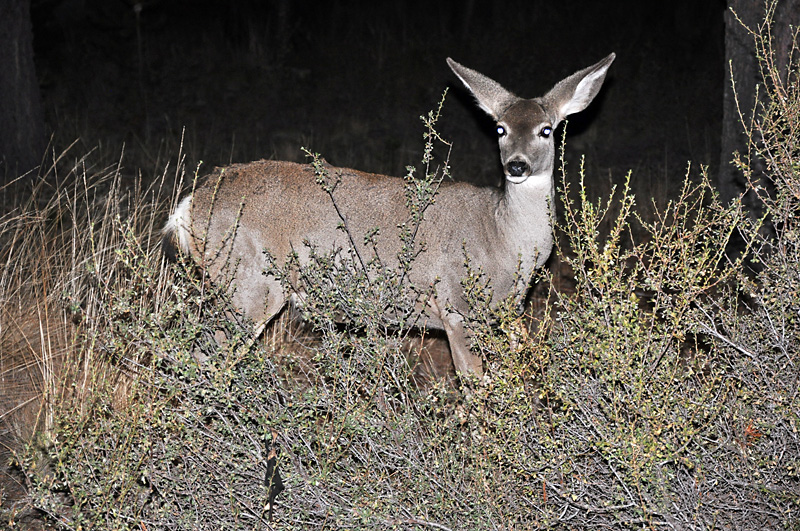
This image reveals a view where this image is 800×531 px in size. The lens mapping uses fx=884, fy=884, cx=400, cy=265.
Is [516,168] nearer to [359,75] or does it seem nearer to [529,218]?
[529,218]

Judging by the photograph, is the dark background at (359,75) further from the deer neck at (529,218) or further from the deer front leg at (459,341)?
the deer front leg at (459,341)

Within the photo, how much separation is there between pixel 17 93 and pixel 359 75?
847 cm

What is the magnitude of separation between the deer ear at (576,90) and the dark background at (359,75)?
4.23 m

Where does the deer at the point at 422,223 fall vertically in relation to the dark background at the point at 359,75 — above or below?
above

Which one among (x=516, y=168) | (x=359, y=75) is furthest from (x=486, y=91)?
(x=359, y=75)

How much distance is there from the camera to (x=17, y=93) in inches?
376

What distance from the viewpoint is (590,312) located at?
10.8 ft

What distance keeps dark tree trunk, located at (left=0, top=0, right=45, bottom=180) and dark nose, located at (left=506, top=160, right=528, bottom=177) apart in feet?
21.1

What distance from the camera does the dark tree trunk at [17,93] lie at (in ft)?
30.7

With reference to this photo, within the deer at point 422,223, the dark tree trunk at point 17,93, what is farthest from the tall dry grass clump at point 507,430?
the dark tree trunk at point 17,93

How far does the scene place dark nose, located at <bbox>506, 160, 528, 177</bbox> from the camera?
471cm

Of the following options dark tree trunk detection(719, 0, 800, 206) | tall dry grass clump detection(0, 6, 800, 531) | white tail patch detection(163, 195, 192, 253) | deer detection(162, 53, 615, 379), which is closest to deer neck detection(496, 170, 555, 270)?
deer detection(162, 53, 615, 379)

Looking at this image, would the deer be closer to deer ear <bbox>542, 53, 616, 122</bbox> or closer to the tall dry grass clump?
deer ear <bbox>542, 53, 616, 122</bbox>

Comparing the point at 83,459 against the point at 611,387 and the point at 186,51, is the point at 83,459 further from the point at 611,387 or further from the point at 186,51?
the point at 186,51
